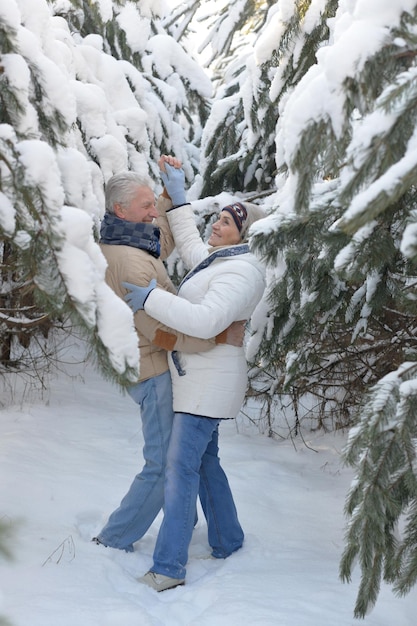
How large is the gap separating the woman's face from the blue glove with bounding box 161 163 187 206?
1.00ft

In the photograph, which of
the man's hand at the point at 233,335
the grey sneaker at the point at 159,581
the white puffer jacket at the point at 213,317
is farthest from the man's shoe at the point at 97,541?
the man's hand at the point at 233,335

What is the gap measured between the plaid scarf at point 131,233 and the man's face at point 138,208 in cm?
3

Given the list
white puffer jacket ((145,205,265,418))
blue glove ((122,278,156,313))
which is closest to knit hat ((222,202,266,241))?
white puffer jacket ((145,205,265,418))

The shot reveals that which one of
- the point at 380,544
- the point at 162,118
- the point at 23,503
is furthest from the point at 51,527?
the point at 162,118

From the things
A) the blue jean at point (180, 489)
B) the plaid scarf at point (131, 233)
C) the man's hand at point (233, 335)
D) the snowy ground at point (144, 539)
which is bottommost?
the snowy ground at point (144, 539)

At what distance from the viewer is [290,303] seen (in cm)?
306

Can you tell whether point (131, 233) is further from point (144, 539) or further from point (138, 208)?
point (144, 539)

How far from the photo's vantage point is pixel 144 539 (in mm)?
3490

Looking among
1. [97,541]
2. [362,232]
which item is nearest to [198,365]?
[97,541]

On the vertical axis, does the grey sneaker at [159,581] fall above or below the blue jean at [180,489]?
below

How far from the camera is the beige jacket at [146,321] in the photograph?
3.03 metres

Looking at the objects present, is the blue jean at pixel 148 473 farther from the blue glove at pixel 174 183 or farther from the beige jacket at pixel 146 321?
the blue glove at pixel 174 183

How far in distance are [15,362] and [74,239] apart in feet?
14.5

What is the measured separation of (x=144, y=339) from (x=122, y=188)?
0.63m
